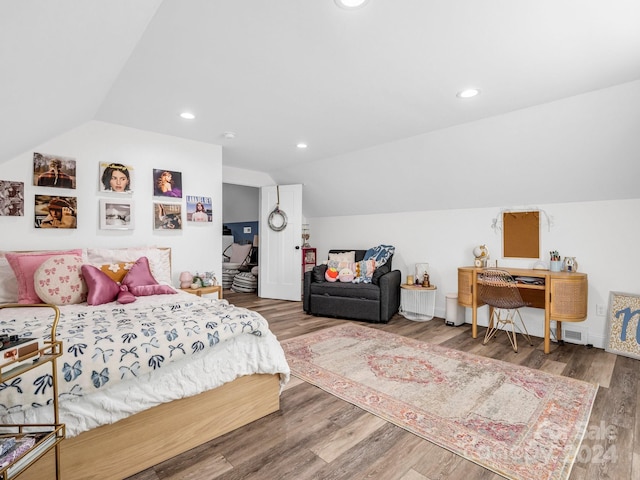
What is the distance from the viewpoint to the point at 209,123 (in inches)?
Result: 140

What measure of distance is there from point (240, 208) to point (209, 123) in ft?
14.7

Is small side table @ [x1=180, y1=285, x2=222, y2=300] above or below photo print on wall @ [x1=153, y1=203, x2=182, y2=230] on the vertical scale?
below

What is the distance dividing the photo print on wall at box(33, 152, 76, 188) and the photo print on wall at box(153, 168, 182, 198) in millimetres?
791

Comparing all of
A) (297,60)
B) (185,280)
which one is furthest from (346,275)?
(297,60)

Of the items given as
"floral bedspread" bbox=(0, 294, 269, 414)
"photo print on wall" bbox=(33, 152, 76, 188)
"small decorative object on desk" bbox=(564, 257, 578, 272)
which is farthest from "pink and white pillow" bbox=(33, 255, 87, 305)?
"small decorative object on desk" bbox=(564, 257, 578, 272)

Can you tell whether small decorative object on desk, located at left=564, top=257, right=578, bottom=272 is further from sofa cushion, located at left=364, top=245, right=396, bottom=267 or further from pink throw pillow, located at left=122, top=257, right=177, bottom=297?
pink throw pillow, located at left=122, top=257, right=177, bottom=297

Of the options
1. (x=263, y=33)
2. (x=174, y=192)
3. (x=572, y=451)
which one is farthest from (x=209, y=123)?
(x=572, y=451)

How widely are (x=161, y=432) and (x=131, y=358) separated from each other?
0.47m

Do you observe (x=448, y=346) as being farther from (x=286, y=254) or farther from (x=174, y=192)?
(x=174, y=192)

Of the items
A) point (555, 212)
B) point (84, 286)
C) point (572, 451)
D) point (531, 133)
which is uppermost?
point (531, 133)

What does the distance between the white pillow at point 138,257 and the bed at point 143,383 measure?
948 millimetres

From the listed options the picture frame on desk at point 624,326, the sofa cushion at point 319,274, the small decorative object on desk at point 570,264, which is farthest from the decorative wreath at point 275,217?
the picture frame on desk at point 624,326

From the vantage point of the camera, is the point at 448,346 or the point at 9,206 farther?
the point at 448,346

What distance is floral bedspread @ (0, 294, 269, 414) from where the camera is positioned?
1362mm
